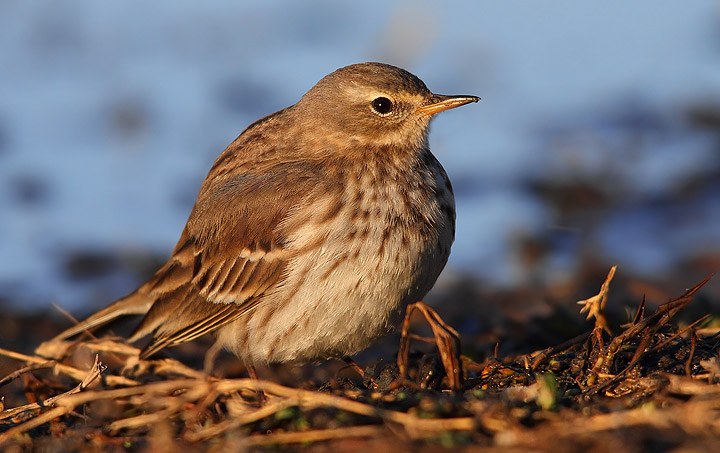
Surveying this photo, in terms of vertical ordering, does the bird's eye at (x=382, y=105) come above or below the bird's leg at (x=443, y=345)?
above

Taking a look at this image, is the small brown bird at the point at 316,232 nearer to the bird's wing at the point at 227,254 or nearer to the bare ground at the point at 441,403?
the bird's wing at the point at 227,254

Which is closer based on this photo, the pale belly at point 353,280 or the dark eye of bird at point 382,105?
the pale belly at point 353,280

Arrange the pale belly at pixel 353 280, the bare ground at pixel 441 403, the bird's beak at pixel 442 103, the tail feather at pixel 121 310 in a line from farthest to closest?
the tail feather at pixel 121 310 → the bird's beak at pixel 442 103 → the pale belly at pixel 353 280 → the bare ground at pixel 441 403

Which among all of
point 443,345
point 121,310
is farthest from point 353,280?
point 121,310

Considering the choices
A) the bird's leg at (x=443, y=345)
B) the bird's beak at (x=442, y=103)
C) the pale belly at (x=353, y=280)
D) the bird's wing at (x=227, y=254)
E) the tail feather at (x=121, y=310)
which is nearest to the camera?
the bird's leg at (x=443, y=345)

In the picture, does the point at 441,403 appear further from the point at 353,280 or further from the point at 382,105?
the point at 382,105

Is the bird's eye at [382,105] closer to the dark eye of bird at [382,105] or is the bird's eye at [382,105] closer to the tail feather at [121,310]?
the dark eye of bird at [382,105]

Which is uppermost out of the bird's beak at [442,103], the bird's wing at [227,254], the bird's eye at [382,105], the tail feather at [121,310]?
the bird's eye at [382,105]

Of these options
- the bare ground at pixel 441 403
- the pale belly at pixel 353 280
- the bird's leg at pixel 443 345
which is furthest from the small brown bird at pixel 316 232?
the bird's leg at pixel 443 345
